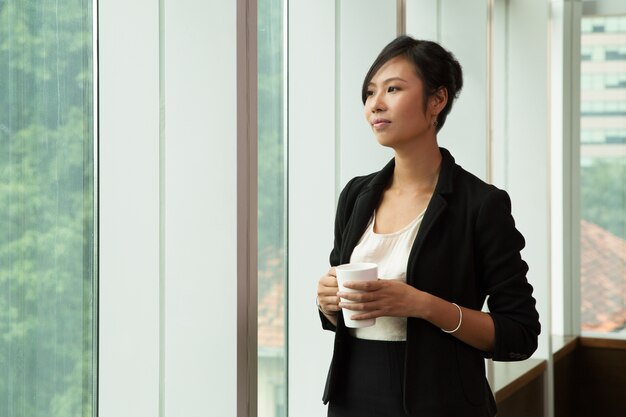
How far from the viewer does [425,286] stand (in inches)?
52.4

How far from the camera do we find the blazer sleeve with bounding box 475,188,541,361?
1315 millimetres

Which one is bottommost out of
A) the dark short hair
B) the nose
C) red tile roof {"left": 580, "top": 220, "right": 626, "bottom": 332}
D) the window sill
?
the window sill

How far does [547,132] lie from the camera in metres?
4.20

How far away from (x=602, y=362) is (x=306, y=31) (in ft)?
10.9

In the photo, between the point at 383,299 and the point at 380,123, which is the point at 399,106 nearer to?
the point at 380,123

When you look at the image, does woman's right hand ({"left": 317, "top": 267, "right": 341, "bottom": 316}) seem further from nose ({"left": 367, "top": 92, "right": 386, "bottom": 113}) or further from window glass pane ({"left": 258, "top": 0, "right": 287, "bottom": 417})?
window glass pane ({"left": 258, "top": 0, "right": 287, "bottom": 417})

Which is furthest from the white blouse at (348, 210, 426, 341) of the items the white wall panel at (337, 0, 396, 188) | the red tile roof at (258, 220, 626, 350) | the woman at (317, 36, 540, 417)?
the red tile roof at (258, 220, 626, 350)

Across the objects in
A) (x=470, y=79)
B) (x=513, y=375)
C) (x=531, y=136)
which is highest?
(x=470, y=79)

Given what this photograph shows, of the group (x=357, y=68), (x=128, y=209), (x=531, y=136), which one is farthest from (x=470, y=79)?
(x=128, y=209)

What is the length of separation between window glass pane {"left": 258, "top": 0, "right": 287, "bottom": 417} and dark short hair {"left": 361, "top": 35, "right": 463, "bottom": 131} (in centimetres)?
60

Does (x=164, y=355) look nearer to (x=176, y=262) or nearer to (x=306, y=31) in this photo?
(x=176, y=262)

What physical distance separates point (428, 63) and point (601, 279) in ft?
12.1

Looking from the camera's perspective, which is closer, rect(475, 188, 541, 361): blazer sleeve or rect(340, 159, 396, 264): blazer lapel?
rect(475, 188, 541, 361): blazer sleeve

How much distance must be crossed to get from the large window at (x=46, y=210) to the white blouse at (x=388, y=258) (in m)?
0.50
